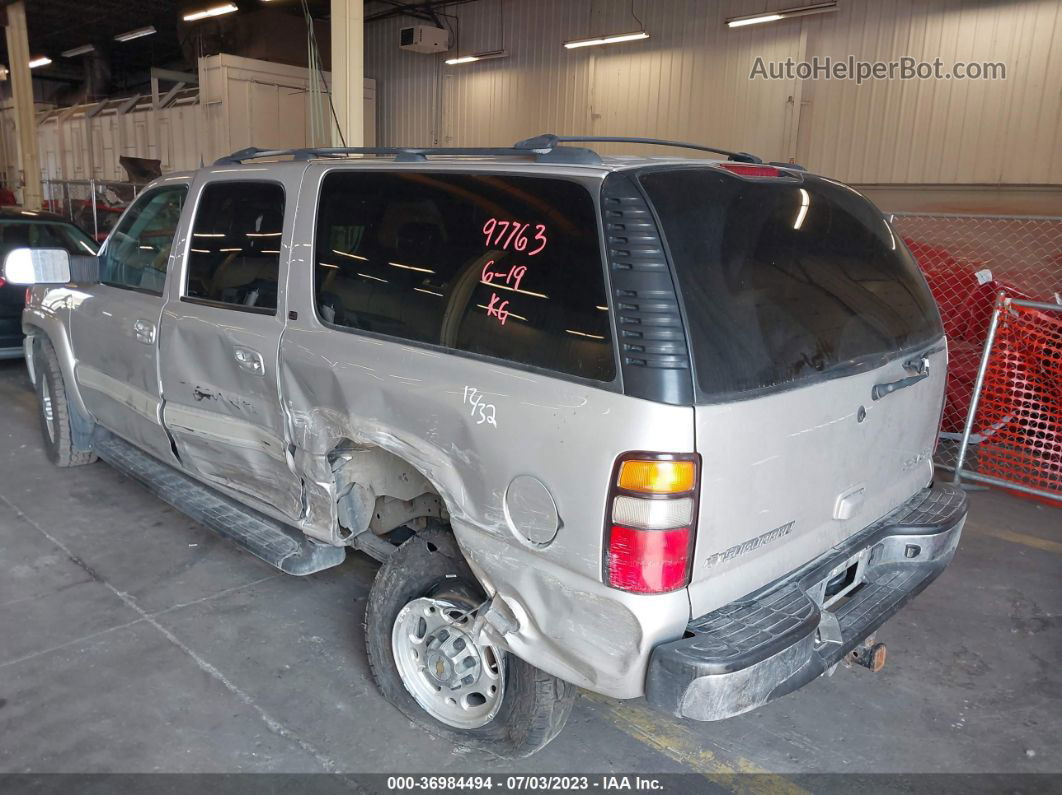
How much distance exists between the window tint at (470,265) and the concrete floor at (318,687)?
1488 millimetres

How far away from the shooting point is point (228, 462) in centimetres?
372

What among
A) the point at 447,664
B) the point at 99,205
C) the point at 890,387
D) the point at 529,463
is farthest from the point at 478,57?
the point at 529,463

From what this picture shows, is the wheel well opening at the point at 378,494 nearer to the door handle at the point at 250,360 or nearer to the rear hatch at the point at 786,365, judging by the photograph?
the door handle at the point at 250,360

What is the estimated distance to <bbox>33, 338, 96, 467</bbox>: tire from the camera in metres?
5.30

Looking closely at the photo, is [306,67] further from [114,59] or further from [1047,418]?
[1047,418]

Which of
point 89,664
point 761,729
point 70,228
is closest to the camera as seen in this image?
point 761,729

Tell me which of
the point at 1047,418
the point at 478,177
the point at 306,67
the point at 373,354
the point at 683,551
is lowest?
the point at 1047,418

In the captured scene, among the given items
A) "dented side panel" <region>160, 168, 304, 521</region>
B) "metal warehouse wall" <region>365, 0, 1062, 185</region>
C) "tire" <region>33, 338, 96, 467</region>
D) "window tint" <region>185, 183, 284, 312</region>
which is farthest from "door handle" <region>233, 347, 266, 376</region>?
"metal warehouse wall" <region>365, 0, 1062, 185</region>

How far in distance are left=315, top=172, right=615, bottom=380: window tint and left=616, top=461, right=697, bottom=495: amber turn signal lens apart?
0.26m

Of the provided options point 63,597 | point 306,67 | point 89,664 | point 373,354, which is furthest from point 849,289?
point 306,67

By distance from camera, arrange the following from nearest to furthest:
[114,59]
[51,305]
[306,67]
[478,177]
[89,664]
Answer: [478,177] < [89,664] < [51,305] < [306,67] < [114,59]

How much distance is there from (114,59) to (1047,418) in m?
31.2

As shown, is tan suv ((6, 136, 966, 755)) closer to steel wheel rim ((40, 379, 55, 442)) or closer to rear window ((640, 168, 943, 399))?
rear window ((640, 168, 943, 399))

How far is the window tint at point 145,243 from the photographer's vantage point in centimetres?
412
